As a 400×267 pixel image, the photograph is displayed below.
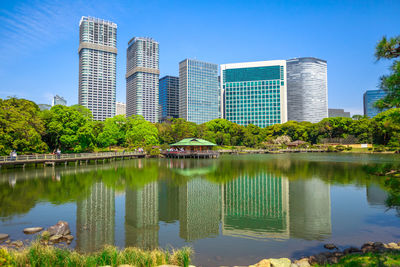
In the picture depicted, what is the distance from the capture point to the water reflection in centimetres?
1186

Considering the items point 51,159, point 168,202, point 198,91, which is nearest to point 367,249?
point 168,202

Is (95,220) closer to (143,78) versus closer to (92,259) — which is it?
(92,259)

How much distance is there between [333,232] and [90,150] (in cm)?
4954

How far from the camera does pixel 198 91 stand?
155375mm

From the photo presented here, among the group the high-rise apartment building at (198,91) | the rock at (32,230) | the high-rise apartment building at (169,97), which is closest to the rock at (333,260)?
the rock at (32,230)

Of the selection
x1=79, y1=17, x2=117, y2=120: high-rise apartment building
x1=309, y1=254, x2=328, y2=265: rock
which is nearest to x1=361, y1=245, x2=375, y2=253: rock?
x1=309, y1=254, x2=328, y2=265: rock

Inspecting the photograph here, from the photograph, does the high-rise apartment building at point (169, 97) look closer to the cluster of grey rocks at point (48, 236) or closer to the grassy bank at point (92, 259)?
the cluster of grey rocks at point (48, 236)

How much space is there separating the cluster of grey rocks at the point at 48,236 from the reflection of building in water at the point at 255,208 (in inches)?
283

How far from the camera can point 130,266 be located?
7172 millimetres

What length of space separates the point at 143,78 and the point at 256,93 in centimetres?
7494

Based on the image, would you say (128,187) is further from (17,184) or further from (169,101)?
(169,101)

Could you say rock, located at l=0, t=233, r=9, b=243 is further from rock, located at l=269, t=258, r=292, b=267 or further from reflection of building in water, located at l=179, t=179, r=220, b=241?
rock, located at l=269, t=258, r=292, b=267

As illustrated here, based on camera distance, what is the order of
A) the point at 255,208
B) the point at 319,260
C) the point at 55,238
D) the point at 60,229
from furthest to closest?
the point at 255,208
the point at 60,229
the point at 55,238
the point at 319,260

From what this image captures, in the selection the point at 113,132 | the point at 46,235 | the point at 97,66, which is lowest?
the point at 46,235
